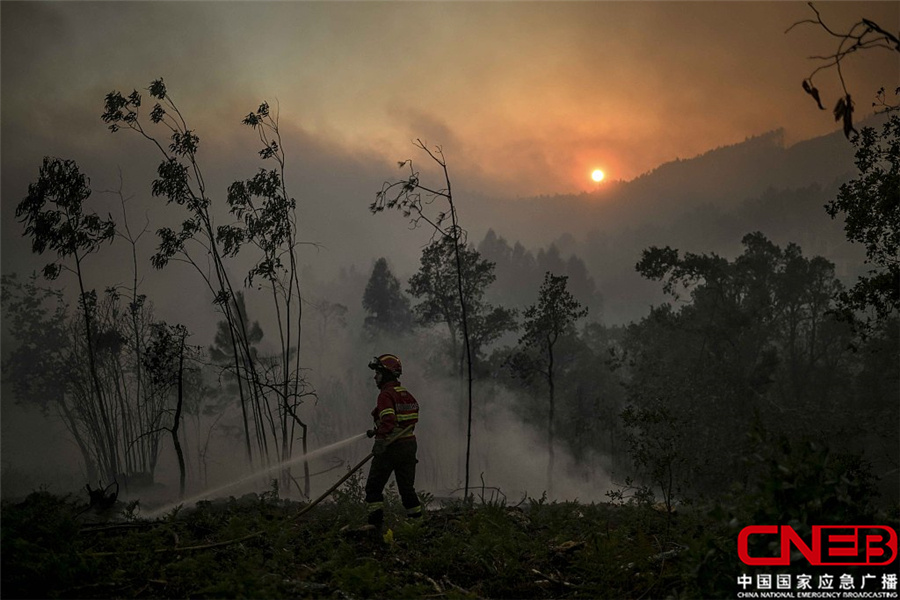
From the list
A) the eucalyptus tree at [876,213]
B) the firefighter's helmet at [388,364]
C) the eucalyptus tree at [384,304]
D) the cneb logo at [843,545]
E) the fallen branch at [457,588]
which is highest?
the eucalyptus tree at [384,304]

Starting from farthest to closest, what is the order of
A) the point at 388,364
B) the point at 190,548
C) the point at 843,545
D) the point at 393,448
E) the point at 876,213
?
the point at 876,213 → the point at 388,364 → the point at 393,448 → the point at 190,548 → the point at 843,545

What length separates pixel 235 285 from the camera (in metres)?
112

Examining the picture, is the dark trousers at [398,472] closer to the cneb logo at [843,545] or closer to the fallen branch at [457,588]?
the fallen branch at [457,588]

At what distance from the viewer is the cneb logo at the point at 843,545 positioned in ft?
15.1

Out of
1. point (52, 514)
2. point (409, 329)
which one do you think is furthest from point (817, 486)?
point (409, 329)

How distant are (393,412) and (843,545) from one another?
17.5ft

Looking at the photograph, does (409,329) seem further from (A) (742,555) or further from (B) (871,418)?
(A) (742,555)

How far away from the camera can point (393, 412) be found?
8297 millimetres

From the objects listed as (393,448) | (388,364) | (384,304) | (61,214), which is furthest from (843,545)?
(384,304)

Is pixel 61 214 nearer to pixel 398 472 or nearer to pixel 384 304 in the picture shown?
pixel 398 472

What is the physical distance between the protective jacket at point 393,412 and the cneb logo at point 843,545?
4.66 metres

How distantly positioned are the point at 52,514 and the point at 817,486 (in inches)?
304

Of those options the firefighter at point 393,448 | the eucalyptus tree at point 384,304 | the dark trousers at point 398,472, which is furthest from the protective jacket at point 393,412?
the eucalyptus tree at point 384,304

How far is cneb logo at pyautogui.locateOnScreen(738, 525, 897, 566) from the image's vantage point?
4.61 metres
